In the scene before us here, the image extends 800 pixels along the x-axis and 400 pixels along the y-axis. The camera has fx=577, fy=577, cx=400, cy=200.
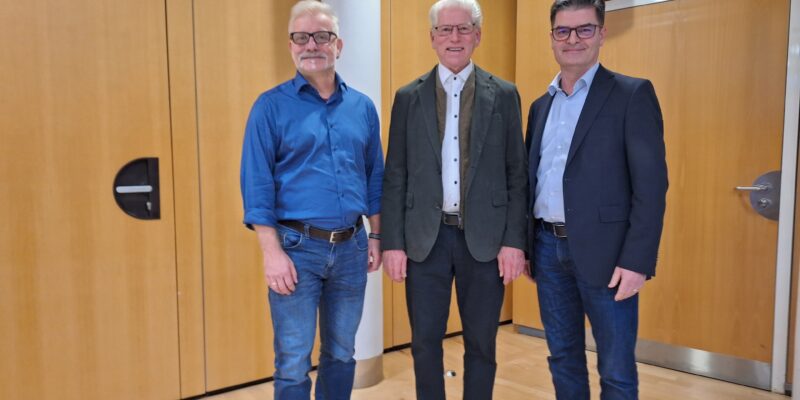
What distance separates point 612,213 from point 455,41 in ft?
2.48

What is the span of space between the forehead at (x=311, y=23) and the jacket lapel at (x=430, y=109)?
0.39m

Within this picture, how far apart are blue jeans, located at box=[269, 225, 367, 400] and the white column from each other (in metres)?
0.96

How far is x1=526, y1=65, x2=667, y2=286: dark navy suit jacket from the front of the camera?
5.75 ft

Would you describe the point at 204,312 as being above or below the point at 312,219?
below

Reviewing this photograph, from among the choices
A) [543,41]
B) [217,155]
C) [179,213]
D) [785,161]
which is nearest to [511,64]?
[543,41]

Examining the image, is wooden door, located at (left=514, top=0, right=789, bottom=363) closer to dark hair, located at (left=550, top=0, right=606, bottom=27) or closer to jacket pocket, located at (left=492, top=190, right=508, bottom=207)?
dark hair, located at (left=550, top=0, right=606, bottom=27)

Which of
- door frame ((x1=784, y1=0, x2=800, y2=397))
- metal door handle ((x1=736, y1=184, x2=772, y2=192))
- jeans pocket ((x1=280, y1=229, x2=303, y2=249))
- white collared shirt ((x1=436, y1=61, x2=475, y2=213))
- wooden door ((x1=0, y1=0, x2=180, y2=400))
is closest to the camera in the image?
jeans pocket ((x1=280, y1=229, x2=303, y2=249))

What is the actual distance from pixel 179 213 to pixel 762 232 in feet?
9.40

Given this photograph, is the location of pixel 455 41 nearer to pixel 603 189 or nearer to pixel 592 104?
pixel 592 104

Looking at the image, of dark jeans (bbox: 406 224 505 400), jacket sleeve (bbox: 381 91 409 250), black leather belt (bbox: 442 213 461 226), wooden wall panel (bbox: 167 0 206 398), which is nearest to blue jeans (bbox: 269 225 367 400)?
jacket sleeve (bbox: 381 91 409 250)

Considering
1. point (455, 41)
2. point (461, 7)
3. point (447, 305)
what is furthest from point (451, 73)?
point (447, 305)

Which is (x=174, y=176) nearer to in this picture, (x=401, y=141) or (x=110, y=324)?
(x=110, y=324)

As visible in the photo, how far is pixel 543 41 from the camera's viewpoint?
146 inches

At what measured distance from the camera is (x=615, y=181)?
Result: 5.93ft
